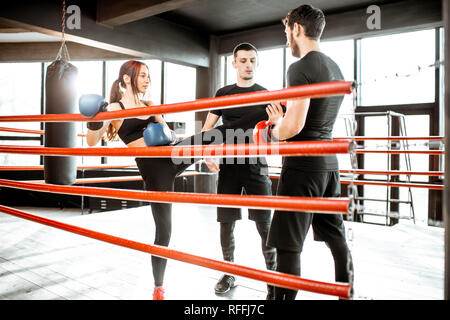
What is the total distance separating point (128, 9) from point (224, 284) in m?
3.89

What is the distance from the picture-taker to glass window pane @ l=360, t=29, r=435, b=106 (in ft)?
15.7

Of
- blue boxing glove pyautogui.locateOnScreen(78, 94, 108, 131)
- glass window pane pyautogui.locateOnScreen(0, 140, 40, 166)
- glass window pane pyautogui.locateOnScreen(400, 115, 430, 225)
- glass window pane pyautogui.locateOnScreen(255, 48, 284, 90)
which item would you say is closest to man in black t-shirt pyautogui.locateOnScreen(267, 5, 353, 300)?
blue boxing glove pyautogui.locateOnScreen(78, 94, 108, 131)

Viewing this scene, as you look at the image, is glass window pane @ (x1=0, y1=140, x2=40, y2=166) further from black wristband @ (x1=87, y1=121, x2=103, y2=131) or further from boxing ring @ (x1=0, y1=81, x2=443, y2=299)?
boxing ring @ (x1=0, y1=81, x2=443, y2=299)

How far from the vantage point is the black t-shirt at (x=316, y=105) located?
116 cm

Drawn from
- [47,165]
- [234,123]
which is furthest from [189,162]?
[47,165]

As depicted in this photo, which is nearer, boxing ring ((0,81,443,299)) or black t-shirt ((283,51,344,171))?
boxing ring ((0,81,443,299))

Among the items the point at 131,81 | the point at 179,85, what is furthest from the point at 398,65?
the point at 131,81

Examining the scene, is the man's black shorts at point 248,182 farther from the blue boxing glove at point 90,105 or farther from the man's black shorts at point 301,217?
the blue boxing glove at point 90,105

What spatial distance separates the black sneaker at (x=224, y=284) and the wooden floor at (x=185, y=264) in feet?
0.12

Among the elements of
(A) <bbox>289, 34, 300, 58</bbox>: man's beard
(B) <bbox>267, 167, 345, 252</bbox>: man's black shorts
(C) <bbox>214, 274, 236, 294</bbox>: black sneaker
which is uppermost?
(A) <bbox>289, 34, 300, 58</bbox>: man's beard

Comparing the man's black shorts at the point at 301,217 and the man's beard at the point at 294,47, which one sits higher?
the man's beard at the point at 294,47

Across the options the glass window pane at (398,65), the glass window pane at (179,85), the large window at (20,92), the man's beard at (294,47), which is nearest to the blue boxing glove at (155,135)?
the man's beard at (294,47)

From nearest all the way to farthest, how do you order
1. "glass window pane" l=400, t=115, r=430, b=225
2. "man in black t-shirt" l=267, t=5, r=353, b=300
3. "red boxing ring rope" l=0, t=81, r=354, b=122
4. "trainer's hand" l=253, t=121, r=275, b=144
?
"red boxing ring rope" l=0, t=81, r=354, b=122 < "man in black t-shirt" l=267, t=5, r=353, b=300 < "trainer's hand" l=253, t=121, r=275, b=144 < "glass window pane" l=400, t=115, r=430, b=225
